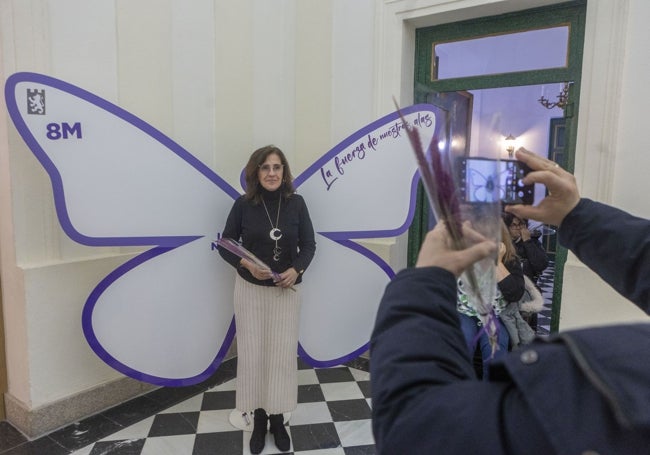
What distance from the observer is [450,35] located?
10.1 ft

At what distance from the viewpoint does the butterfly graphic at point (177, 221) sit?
1.96 meters

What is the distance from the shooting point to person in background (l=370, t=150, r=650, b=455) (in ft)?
1.39

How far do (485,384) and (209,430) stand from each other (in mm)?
2289

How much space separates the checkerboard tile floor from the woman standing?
0.58 ft

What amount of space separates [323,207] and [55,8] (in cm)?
170

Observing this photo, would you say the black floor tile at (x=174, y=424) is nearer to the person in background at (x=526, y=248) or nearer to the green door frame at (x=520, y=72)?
the green door frame at (x=520, y=72)

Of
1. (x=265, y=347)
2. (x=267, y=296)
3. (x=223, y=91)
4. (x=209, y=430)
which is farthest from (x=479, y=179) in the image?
(x=223, y=91)

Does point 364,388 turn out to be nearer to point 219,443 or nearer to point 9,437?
point 219,443

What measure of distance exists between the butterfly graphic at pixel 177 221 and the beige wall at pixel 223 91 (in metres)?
0.37

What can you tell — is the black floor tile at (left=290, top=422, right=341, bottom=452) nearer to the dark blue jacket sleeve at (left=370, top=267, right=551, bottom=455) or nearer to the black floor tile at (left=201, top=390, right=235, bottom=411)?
the black floor tile at (left=201, top=390, right=235, bottom=411)

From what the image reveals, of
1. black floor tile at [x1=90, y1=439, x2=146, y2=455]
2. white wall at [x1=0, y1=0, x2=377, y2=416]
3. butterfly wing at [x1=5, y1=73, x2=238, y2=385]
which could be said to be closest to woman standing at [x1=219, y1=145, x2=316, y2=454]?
butterfly wing at [x1=5, y1=73, x2=238, y2=385]

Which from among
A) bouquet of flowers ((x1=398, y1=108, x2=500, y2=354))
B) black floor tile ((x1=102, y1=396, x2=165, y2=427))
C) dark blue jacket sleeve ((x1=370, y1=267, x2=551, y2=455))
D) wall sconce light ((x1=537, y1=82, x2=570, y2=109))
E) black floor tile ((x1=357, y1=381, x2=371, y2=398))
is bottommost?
black floor tile ((x1=357, y1=381, x2=371, y2=398))

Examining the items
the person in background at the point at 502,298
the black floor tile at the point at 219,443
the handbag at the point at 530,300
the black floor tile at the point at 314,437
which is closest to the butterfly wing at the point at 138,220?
the black floor tile at the point at 219,443

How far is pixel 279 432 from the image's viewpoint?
232cm
